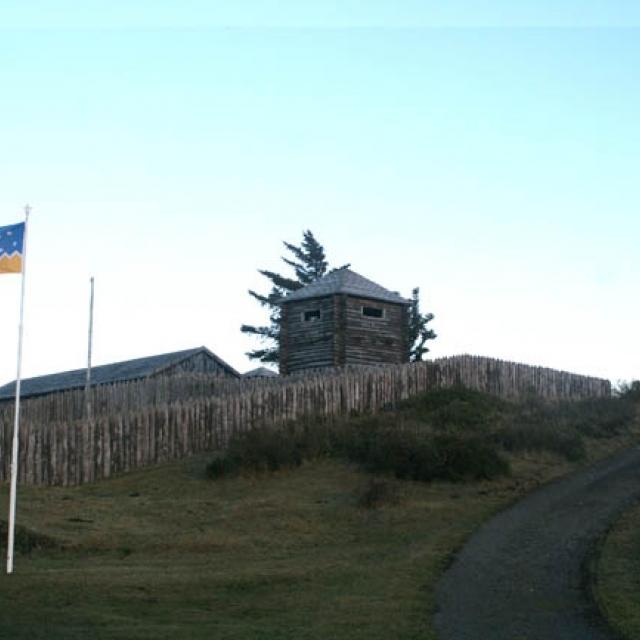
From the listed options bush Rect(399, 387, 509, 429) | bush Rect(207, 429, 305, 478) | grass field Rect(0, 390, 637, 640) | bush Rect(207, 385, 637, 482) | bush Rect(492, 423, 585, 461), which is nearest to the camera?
grass field Rect(0, 390, 637, 640)

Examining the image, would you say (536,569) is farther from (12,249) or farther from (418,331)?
(418,331)

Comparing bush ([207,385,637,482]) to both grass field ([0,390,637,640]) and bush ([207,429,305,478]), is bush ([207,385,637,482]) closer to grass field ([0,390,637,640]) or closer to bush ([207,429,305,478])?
bush ([207,429,305,478])

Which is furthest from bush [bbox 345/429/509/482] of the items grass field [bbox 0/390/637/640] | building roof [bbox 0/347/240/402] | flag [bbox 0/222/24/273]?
building roof [bbox 0/347/240/402]

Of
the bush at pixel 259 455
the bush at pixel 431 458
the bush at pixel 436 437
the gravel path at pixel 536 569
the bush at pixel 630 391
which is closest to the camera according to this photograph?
the gravel path at pixel 536 569

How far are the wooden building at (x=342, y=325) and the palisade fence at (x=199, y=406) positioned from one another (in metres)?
3.41

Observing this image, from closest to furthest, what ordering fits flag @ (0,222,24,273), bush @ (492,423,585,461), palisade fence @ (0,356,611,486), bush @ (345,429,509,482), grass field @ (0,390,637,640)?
grass field @ (0,390,637,640) → flag @ (0,222,24,273) → bush @ (345,429,509,482) → palisade fence @ (0,356,611,486) → bush @ (492,423,585,461)

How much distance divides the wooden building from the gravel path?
17.5 meters

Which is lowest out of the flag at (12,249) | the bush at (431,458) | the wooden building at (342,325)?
the bush at (431,458)

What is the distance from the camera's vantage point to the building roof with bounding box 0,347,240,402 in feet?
144

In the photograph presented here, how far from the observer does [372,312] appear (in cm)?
4275

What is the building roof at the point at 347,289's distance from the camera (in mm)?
42000

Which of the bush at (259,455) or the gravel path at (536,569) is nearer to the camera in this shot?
the gravel path at (536,569)

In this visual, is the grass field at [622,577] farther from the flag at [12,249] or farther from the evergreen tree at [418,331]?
the evergreen tree at [418,331]

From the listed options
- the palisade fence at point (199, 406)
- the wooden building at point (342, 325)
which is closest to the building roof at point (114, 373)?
the palisade fence at point (199, 406)
